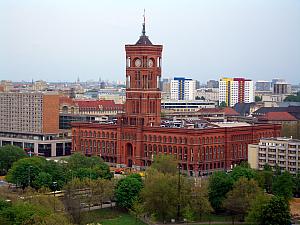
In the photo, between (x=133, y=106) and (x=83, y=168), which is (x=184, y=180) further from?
(x=133, y=106)

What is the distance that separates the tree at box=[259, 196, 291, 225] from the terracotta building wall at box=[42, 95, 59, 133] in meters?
48.3

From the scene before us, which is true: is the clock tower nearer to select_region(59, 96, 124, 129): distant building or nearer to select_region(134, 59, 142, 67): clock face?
select_region(134, 59, 142, 67): clock face

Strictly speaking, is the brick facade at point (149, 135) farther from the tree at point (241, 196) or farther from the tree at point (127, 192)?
the tree at point (241, 196)

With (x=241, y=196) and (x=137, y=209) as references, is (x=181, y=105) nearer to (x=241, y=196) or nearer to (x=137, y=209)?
(x=241, y=196)

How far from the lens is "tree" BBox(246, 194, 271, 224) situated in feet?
147

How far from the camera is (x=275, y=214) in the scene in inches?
1730

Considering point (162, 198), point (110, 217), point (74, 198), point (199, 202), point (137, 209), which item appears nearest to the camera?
point (74, 198)

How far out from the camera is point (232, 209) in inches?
1954

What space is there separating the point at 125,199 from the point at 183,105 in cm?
8612

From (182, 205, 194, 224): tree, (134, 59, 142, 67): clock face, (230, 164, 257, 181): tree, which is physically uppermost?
(134, 59, 142, 67): clock face

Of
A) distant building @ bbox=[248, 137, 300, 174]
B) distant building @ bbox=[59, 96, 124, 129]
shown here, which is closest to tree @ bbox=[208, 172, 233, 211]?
distant building @ bbox=[248, 137, 300, 174]

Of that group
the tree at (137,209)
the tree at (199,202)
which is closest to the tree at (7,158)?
the tree at (137,209)

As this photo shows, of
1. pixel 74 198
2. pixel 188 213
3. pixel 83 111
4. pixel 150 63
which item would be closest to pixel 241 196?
pixel 188 213

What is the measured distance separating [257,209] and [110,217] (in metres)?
11.5
